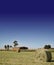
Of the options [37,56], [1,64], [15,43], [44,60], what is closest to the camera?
[1,64]

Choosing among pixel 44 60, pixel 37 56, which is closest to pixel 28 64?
pixel 44 60

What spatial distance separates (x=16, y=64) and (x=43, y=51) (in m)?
5.65

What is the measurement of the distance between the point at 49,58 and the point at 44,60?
52 centimetres

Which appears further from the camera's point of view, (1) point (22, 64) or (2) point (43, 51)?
(2) point (43, 51)

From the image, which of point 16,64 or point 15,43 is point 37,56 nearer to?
point 16,64

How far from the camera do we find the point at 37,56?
21844mm

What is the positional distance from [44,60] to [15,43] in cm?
10820

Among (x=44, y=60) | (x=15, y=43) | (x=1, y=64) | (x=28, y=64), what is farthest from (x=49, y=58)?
(x=15, y=43)

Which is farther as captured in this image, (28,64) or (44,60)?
(44,60)

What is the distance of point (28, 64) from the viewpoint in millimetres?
16438

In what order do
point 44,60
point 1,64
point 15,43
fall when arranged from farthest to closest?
point 15,43 < point 44,60 < point 1,64

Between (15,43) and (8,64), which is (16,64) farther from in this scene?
(15,43)

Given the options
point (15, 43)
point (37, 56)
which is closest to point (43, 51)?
point (37, 56)

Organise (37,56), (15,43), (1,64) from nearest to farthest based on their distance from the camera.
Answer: (1,64), (37,56), (15,43)
